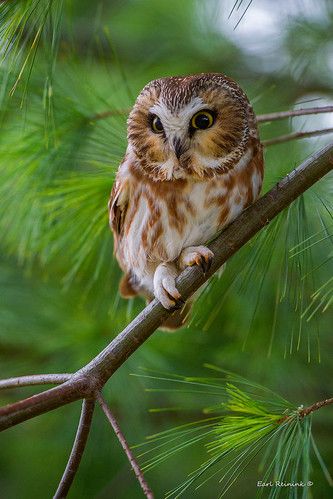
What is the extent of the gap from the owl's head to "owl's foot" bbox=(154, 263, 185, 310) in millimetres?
197

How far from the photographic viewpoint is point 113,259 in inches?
86.0

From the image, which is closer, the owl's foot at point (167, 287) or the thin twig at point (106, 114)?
the owl's foot at point (167, 287)

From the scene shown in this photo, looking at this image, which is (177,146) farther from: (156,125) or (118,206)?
(118,206)

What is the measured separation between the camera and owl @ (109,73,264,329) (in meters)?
1.55

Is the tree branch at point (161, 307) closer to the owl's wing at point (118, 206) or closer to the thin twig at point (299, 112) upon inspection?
the thin twig at point (299, 112)

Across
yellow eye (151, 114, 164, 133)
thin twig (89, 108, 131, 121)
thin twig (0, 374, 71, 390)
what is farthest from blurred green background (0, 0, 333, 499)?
thin twig (0, 374, 71, 390)

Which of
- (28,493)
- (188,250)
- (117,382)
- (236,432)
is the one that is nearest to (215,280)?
(188,250)

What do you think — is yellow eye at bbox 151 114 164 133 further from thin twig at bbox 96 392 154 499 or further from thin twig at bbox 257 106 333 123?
thin twig at bbox 96 392 154 499

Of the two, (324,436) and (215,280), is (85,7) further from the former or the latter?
(324,436)

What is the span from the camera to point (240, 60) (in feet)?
8.02

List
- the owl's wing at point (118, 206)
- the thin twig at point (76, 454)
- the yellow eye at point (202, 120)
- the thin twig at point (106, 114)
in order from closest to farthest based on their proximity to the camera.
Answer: the thin twig at point (76, 454) → the yellow eye at point (202, 120) → the owl's wing at point (118, 206) → the thin twig at point (106, 114)

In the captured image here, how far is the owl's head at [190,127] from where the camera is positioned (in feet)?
5.06

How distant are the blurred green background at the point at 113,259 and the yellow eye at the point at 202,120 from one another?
1.06 feet

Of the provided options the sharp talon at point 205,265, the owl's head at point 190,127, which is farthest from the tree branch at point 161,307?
the owl's head at point 190,127
